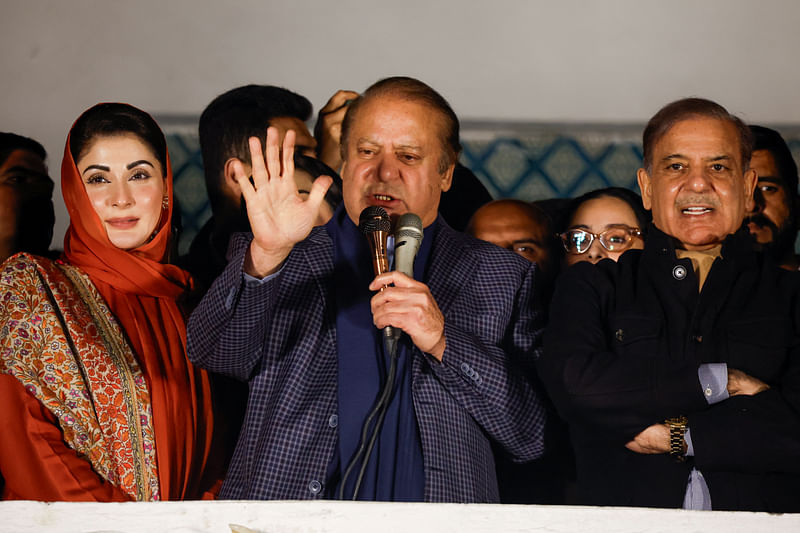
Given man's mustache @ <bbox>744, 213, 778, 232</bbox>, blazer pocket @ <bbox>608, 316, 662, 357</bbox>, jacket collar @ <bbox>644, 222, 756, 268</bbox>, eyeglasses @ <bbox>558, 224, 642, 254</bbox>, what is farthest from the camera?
man's mustache @ <bbox>744, 213, 778, 232</bbox>

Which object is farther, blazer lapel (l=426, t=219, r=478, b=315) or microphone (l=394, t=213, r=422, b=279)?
blazer lapel (l=426, t=219, r=478, b=315)

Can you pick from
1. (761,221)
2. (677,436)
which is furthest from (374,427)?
(761,221)

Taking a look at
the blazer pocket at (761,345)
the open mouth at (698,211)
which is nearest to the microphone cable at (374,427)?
the blazer pocket at (761,345)

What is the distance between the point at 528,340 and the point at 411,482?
18.9 inches

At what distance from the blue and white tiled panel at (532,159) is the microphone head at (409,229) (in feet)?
3.21

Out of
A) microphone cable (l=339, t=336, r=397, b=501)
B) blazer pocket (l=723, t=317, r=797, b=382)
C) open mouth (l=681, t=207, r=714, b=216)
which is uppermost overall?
open mouth (l=681, t=207, r=714, b=216)

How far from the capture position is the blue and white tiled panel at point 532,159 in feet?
10.6

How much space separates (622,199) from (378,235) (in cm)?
105

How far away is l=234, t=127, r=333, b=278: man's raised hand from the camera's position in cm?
228

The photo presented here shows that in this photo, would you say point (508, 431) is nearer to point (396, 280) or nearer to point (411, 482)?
Answer: point (411, 482)

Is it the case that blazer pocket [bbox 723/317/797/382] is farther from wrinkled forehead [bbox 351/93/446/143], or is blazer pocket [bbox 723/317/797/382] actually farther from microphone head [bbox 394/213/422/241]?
wrinkled forehead [bbox 351/93/446/143]

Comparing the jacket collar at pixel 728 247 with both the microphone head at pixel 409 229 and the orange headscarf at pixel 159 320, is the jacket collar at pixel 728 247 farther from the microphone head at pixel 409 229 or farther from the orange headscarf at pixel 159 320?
the orange headscarf at pixel 159 320

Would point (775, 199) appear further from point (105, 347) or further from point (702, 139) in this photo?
point (105, 347)

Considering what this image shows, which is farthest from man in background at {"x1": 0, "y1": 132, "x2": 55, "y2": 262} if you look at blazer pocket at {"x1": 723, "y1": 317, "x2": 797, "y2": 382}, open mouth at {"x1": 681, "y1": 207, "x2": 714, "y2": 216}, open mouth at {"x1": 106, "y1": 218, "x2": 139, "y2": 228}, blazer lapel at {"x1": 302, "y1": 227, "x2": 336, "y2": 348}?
blazer pocket at {"x1": 723, "y1": 317, "x2": 797, "y2": 382}
